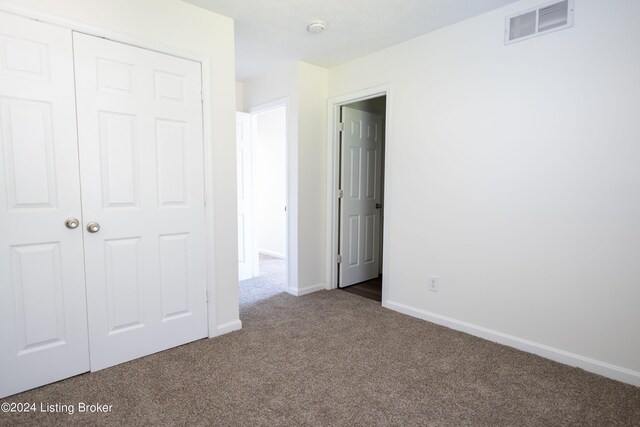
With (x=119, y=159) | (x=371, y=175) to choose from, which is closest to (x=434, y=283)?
(x=371, y=175)

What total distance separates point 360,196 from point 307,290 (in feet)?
4.11

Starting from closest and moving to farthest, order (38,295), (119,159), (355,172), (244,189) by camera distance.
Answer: (38,295) < (119,159) < (355,172) < (244,189)

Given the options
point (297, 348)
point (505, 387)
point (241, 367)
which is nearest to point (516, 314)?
point (505, 387)

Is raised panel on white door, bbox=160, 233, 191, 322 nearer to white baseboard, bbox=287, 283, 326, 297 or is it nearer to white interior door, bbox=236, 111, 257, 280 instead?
white baseboard, bbox=287, 283, 326, 297

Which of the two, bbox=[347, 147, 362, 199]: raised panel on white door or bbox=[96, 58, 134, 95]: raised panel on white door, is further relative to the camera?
bbox=[347, 147, 362, 199]: raised panel on white door

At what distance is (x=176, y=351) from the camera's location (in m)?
2.33

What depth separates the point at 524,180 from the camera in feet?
7.64

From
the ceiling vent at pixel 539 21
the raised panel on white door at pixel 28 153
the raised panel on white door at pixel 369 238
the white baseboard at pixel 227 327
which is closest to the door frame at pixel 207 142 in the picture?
the white baseboard at pixel 227 327

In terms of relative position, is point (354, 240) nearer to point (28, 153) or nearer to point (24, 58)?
point (28, 153)

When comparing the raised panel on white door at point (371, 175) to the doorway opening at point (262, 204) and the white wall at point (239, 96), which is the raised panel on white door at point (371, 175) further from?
the white wall at point (239, 96)

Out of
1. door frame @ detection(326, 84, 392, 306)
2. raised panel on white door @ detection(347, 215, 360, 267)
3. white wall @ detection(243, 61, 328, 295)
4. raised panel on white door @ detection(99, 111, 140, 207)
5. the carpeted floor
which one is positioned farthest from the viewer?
raised panel on white door @ detection(347, 215, 360, 267)

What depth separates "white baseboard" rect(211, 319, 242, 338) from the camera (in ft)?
8.46

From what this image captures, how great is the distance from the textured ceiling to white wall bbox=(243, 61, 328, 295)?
10.7 inches

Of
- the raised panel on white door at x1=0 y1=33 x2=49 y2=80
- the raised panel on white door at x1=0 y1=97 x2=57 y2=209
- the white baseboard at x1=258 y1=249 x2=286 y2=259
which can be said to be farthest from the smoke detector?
the white baseboard at x1=258 y1=249 x2=286 y2=259
